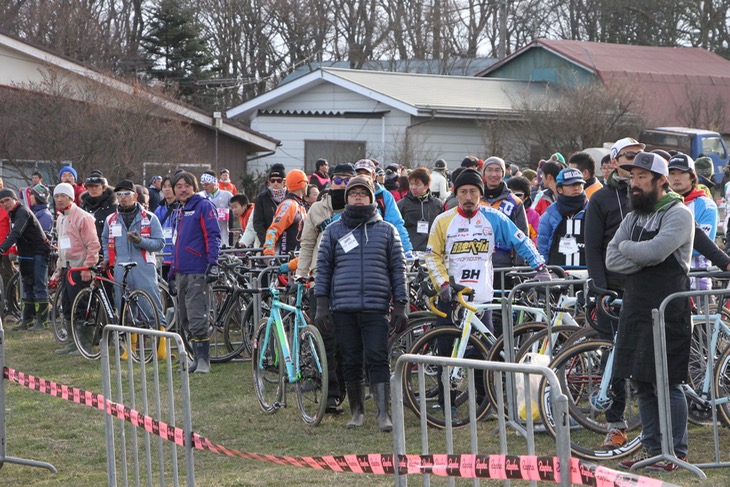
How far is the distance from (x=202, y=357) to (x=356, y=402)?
335 centimetres

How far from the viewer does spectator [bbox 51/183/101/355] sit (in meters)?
13.5

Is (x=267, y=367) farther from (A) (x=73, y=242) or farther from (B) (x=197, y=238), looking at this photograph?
(A) (x=73, y=242)

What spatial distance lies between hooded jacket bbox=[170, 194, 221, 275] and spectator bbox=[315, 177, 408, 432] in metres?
2.98

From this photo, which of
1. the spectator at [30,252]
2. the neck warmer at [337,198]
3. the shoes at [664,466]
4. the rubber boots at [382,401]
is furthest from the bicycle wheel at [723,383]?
the spectator at [30,252]

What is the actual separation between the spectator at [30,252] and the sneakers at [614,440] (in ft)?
33.5

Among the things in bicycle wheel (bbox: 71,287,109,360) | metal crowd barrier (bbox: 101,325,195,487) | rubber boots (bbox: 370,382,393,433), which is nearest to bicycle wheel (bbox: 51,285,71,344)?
bicycle wheel (bbox: 71,287,109,360)

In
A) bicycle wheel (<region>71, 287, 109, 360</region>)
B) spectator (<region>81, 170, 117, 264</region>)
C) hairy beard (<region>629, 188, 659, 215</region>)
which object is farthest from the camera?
spectator (<region>81, 170, 117, 264</region>)

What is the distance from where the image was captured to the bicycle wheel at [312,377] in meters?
9.15

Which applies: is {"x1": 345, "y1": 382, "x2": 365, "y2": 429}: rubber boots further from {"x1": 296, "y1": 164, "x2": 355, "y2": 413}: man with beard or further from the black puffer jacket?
the black puffer jacket

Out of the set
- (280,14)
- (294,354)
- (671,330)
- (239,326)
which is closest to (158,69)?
(280,14)

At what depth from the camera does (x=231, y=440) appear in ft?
29.1

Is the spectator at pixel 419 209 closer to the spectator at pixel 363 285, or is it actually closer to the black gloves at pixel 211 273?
the black gloves at pixel 211 273

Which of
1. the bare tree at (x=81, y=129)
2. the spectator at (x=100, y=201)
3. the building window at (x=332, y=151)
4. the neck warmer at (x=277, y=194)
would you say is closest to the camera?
the spectator at (x=100, y=201)

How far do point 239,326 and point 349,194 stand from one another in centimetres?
448
